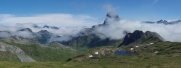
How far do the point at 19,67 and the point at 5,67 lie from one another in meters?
5.97

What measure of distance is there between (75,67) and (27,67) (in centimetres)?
1856

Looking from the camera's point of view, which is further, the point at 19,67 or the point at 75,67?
the point at 75,67

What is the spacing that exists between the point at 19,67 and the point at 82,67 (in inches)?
945

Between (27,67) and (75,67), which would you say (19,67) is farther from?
(75,67)

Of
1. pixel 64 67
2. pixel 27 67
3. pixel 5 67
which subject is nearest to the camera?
pixel 5 67

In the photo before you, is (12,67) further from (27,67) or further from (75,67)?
(75,67)

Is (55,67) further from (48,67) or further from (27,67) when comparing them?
(27,67)

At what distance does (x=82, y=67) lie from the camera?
305 ft

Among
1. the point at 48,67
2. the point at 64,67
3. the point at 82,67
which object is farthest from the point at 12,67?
the point at 82,67

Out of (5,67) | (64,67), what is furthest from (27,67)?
(64,67)

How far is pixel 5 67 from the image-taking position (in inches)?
3142

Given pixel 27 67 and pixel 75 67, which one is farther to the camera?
pixel 75 67

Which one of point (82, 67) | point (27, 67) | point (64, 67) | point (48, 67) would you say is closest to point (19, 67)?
point (27, 67)

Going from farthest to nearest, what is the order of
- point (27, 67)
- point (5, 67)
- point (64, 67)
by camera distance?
point (64, 67) → point (27, 67) → point (5, 67)
